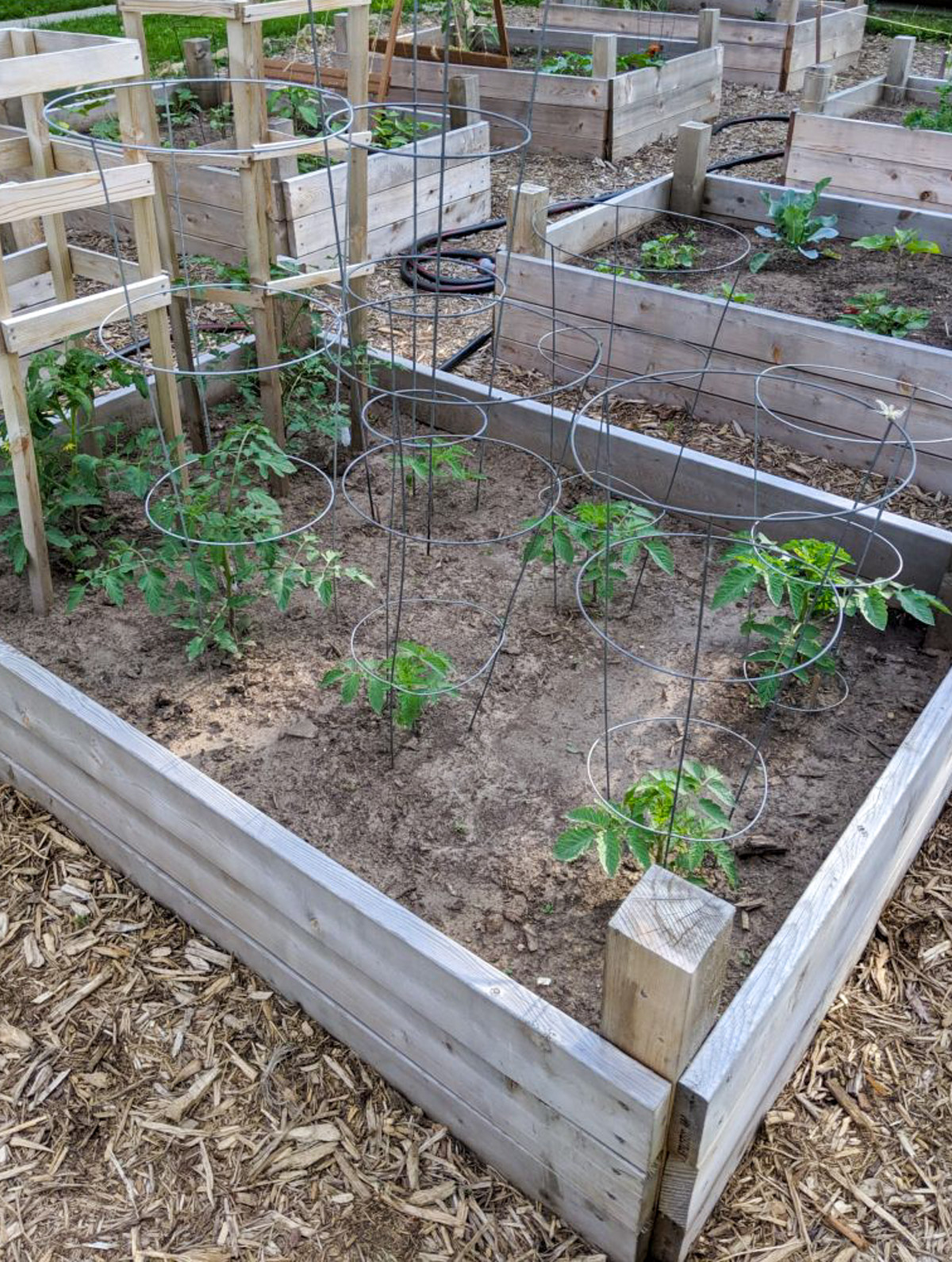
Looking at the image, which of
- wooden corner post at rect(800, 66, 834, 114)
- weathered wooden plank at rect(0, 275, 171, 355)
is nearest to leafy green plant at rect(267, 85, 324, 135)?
wooden corner post at rect(800, 66, 834, 114)

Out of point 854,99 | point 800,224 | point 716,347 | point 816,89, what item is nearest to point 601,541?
point 716,347

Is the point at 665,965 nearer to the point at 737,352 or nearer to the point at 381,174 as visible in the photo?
the point at 737,352

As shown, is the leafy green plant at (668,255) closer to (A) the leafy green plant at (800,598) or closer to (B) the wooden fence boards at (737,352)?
(B) the wooden fence boards at (737,352)

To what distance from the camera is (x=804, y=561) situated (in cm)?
243

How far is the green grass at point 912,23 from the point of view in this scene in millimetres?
10000

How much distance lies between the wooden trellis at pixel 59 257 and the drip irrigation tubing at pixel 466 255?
128cm

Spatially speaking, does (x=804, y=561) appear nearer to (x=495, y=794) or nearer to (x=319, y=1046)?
(x=495, y=794)

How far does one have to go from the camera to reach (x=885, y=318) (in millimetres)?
4188

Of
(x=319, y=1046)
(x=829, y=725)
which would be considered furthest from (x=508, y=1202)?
(x=829, y=725)

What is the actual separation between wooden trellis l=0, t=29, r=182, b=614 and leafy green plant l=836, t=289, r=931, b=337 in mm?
2592

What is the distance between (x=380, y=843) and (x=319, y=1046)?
0.41 metres

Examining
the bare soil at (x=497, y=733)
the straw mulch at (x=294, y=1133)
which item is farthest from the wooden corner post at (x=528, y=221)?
the straw mulch at (x=294, y=1133)

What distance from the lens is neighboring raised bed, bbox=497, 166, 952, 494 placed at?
348 centimetres

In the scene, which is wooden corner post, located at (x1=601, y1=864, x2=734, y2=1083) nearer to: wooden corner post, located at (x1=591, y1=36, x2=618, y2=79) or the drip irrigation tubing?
the drip irrigation tubing
